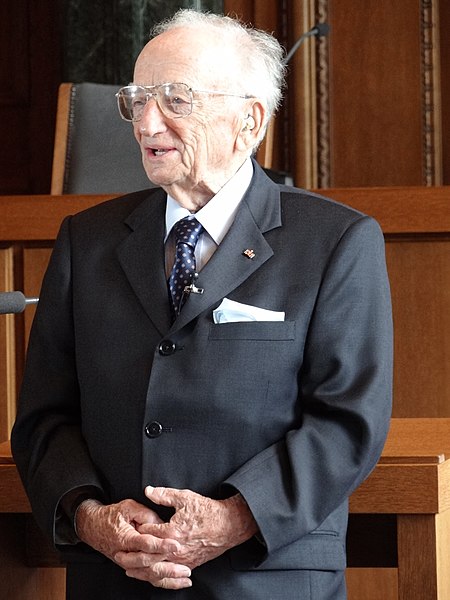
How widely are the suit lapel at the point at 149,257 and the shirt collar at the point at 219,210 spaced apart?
0.09 ft

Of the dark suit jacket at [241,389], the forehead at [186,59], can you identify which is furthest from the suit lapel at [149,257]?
the forehead at [186,59]

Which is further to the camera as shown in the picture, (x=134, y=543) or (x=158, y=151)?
(x=158, y=151)

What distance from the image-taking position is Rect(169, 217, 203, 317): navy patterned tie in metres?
1.82

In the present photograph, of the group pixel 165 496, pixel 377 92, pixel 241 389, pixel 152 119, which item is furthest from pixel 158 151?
pixel 377 92

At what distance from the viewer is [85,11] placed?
5.11 m

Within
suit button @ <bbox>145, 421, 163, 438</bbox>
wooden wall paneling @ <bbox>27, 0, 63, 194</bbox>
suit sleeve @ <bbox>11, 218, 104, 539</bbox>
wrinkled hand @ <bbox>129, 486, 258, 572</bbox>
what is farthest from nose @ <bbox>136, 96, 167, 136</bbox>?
wooden wall paneling @ <bbox>27, 0, 63, 194</bbox>

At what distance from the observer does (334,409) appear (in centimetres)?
171

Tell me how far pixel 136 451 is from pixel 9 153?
464 cm

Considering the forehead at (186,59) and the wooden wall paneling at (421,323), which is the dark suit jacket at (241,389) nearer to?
the forehead at (186,59)

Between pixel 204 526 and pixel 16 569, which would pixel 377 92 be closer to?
pixel 16 569

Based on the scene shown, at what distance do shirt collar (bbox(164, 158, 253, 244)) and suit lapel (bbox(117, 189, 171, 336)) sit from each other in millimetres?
28

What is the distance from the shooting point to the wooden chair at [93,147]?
3951 mm

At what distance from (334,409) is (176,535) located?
0.29 meters

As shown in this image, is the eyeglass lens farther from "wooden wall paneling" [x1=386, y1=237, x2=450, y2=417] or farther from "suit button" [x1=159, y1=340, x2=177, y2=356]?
"wooden wall paneling" [x1=386, y1=237, x2=450, y2=417]
